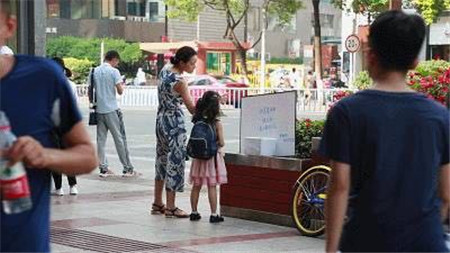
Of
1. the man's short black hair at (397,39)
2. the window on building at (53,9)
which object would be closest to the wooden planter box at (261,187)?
the man's short black hair at (397,39)

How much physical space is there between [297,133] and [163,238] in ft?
6.12

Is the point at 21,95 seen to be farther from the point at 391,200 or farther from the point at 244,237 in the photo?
the point at 244,237

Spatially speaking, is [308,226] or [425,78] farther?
[425,78]

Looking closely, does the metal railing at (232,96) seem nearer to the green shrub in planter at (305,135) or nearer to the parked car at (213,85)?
the parked car at (213,85)

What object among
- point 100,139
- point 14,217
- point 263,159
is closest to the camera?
point 14,217

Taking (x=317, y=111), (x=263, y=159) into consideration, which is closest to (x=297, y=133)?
(x=263, y=159)

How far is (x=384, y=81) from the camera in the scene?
11.1ft

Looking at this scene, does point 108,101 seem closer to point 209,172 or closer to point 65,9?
point 209,172

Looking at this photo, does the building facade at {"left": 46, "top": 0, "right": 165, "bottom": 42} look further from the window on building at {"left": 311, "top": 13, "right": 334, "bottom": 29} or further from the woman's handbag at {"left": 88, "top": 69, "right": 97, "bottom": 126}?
the woman's handbag at {"left": 88, "top": 69, "right": 97, "bottom": 126}

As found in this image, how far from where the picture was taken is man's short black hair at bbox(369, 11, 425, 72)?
332 centimetres

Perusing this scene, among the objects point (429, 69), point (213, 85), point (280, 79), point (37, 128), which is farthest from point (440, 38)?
point (37, 128)

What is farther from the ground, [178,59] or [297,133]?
[178,59]

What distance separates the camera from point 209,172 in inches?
372

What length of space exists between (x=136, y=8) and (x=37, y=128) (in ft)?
225
